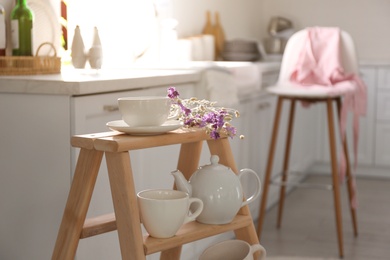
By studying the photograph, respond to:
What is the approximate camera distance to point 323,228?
150 inches

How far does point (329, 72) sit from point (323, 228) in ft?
2.91

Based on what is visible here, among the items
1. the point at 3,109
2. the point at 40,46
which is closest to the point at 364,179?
the point at 40,46

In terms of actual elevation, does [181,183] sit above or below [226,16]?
below

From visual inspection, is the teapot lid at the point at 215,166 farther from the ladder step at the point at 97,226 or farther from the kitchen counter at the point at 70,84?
the kitchen counter at the point at 70,84

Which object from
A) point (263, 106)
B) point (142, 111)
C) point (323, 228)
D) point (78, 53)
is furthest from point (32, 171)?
point (323, 228)

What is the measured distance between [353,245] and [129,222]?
2.21 m

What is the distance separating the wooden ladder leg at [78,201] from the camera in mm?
1626

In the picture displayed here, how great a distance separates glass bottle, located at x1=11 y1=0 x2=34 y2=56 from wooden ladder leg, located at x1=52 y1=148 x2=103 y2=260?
43.8 inches

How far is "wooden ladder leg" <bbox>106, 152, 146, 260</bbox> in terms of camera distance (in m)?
1.52

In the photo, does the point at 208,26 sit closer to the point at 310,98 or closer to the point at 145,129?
the point at 310,98

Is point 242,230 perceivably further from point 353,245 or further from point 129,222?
point 353,245

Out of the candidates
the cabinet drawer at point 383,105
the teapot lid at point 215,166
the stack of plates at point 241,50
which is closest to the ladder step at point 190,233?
the teapot lid at point 215,166

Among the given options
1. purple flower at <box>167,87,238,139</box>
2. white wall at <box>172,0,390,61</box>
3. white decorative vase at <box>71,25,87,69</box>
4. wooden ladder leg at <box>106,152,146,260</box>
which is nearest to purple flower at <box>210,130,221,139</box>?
purple flower at <box>167,87,238,139</box>

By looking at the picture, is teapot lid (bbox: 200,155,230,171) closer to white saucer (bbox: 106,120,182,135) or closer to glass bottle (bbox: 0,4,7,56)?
white saucer (bbox: 106,120,182,135)
